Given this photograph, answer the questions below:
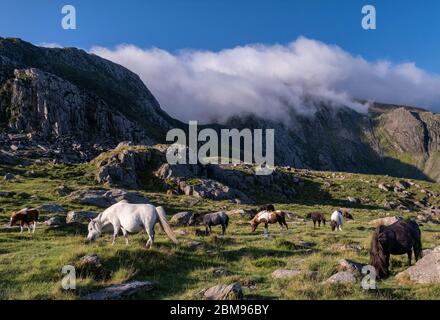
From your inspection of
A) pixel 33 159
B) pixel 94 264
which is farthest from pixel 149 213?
pixel 33 159

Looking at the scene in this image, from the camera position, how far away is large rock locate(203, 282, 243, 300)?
13609 millimetres

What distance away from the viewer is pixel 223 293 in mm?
13781

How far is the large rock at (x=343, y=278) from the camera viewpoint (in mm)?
15586

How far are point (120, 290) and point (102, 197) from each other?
41087mm

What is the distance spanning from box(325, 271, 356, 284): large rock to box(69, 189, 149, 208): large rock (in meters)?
40.4

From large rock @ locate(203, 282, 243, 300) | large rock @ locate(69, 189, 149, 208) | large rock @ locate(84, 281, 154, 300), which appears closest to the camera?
large rock @ locate(203, 282, 243, 300)

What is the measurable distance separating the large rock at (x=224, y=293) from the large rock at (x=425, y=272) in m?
7.08

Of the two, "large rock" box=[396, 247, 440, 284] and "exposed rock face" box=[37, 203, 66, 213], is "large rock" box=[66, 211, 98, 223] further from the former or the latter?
"large rock" box=[396, 247, 440, 284]

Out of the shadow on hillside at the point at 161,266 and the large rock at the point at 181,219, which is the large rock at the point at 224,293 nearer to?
the shadow on hillside at the point at 161,266

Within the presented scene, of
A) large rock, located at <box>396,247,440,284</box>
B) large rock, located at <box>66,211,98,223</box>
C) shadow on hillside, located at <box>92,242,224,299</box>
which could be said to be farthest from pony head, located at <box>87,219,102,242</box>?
large rock, located at <box>396,247,440,284</box>

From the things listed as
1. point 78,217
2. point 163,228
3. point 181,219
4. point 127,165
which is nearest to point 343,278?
point 163,228

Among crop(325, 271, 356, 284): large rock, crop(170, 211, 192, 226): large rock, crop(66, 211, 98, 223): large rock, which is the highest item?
crop(325, 271, 356, 284): large rock

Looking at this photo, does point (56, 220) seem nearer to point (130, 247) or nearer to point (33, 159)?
point (130, 247)

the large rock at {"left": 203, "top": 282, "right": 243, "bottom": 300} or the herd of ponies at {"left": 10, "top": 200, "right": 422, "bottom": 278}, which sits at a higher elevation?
the herd of ponies at {"left": 10, "top": 200, "right": 422, "bottom": 278}
